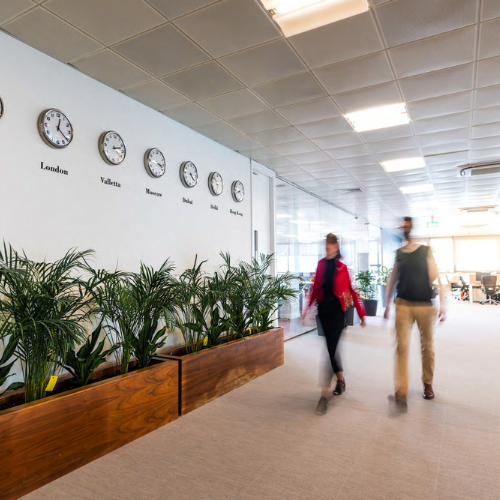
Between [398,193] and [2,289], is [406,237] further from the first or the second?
[398,193]

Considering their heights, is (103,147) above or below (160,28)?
below

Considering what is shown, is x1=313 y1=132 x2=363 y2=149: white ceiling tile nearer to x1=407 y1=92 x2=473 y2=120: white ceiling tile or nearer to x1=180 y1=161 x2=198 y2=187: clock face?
x1=407 y1=92 x2=473 y2=120: white ceiling tile

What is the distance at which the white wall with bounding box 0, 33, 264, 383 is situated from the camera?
261 centimetres

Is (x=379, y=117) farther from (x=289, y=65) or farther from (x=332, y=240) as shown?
(x=332, y=240)

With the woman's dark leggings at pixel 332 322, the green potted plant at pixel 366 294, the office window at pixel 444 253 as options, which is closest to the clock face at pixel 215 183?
the woman's dark leggings at pixel 332 322

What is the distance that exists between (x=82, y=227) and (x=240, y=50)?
1834mm

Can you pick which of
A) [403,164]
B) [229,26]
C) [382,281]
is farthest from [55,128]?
[382,281]

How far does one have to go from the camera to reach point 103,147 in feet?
10.5

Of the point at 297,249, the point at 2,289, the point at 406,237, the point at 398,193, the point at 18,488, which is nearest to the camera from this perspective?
the point at 18,488

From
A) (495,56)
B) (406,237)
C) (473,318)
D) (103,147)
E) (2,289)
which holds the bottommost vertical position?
(473,318)

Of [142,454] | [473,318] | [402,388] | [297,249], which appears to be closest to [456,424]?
[402,388]

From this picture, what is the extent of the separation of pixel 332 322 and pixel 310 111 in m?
2.15

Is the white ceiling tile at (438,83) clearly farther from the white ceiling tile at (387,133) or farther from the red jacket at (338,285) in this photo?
the red jacket at (338,285)

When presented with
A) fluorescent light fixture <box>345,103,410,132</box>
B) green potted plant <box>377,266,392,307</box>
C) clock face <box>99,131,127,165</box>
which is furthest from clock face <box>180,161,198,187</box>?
green potted plant <box>377,266,392,307</box>
